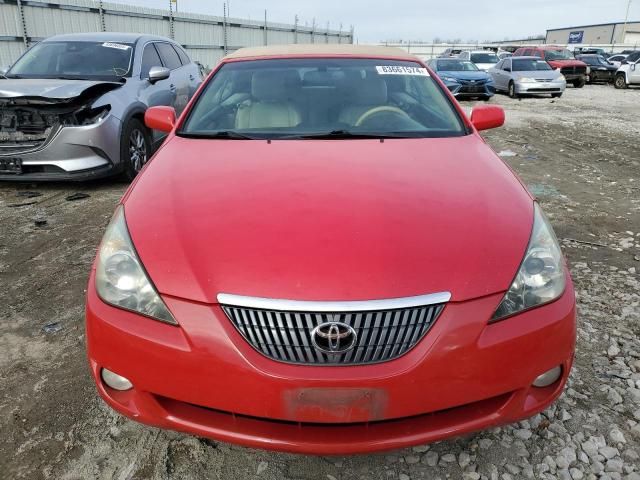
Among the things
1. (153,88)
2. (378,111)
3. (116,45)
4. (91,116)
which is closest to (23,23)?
(116,45)

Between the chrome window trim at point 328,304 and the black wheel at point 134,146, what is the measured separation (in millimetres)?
4166

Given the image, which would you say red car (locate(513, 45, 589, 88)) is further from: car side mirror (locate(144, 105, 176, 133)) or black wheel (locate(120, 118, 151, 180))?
A: car side mirror (locate(144, 105, 176, 133))

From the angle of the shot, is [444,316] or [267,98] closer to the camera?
[444,316]

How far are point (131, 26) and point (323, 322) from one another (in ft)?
53.6

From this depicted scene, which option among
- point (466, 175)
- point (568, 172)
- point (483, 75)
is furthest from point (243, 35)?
point (466, 175)

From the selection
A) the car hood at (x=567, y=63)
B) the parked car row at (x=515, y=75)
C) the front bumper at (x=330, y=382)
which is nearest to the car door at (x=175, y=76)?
the front bumper at (x=330, y=382)

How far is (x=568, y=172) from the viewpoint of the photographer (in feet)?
20.4

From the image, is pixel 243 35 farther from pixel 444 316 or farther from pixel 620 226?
pixel 444 316

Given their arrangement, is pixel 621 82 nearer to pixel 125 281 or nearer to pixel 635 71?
pixel 635 71

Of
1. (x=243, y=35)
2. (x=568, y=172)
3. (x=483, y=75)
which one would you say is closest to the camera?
(x=568, y=172)

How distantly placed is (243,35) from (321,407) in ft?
72.4

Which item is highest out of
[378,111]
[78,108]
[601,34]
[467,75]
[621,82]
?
[601,34]

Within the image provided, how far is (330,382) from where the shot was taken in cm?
142

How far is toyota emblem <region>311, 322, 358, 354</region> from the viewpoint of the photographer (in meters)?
1.45
